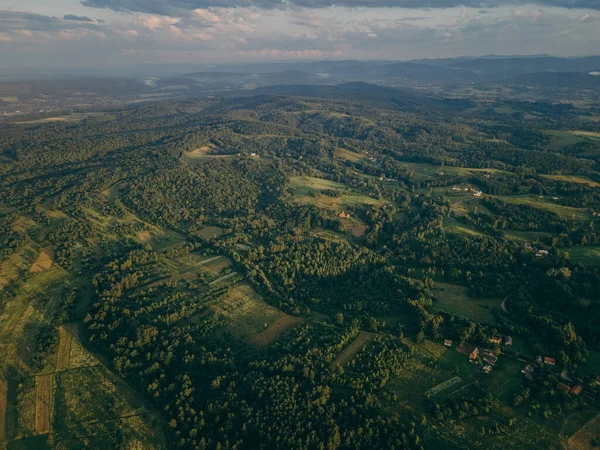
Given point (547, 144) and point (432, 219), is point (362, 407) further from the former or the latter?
point (547, 144)

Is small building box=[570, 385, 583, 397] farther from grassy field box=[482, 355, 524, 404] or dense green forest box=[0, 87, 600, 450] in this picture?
grassy field box=[482, 355, 524, 404]

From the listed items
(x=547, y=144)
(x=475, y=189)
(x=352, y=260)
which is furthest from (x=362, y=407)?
(x=547, y=144)

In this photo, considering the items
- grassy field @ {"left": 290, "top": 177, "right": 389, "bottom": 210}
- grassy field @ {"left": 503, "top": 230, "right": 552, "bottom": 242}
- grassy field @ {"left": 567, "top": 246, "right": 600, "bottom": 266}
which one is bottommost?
grassy field @ {"left": 290, "top": 177, "right": 389, "bottom": 210}

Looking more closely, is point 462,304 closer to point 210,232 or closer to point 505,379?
point 505,379

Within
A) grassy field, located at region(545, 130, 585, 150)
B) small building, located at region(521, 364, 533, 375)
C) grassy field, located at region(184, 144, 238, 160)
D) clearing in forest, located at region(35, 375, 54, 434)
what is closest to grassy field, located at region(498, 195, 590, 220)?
small building, located at region(521, 364, 533, 375)

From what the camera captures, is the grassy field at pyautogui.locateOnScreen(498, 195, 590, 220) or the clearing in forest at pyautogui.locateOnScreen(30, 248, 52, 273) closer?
the clearing in forest at pyautogui.locateOnScreen(30, 248, 52, 273)

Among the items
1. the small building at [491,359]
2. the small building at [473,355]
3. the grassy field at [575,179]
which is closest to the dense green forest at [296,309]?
the small building at [491,359]

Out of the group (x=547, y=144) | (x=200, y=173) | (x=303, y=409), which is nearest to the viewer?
(x=303, y=409)
